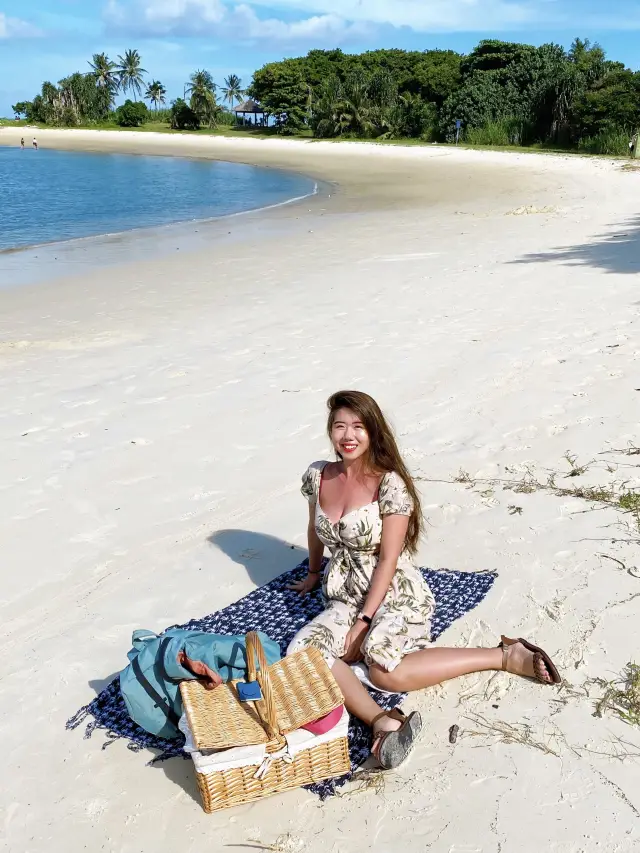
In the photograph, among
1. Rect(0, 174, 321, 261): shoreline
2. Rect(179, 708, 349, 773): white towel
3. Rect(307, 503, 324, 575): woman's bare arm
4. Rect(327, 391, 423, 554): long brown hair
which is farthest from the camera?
Rect(0, 174, 321, 261): shoreline

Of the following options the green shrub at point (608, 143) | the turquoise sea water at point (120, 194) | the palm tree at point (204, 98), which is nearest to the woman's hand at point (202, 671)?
the turquoise sea water at point (120, 194)

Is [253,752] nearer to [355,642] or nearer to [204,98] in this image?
[355,642]

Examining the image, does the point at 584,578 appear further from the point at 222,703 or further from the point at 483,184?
the point at 483,184

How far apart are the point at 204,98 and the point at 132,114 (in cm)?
1268

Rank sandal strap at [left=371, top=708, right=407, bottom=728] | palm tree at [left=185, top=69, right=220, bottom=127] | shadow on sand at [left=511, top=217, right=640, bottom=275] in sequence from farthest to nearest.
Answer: palm tree at [left=185, top=69, right=220, bottom=127] → shadow on sand at [left=511, top=217, right=640, bottom=275] → sandal strap at [left=371, top=708, right=407, bottom=728]

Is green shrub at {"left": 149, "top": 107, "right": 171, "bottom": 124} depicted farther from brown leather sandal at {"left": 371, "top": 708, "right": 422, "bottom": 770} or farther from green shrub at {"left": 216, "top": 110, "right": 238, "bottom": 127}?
brown leather sandal at {"left": 371, "top": 708, "right": 422, "bottom": 770}

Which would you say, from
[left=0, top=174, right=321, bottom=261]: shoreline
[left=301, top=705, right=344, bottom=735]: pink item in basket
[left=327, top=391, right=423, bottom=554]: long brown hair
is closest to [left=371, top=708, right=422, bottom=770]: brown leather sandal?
[left=301, top=705, right=344, bottom=735]: pink item in basket

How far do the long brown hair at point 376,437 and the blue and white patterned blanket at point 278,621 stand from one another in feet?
1.65

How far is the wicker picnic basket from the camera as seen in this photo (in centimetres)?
269

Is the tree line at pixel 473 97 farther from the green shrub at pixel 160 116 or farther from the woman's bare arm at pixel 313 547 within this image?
the woman's bare arm at pixel 313 547

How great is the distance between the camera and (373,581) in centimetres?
335

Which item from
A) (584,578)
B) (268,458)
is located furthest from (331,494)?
(268,458)

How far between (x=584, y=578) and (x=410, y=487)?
108 centimetres

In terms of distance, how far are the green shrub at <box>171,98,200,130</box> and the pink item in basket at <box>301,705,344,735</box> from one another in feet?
268
